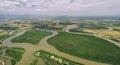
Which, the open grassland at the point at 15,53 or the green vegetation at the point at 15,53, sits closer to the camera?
the open grassland at the point at 15,53

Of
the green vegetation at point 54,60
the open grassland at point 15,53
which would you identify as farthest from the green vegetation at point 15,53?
the green vegetation at point 54,60

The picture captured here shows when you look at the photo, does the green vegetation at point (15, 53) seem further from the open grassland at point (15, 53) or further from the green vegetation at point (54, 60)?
the green vegetation at point (54, 60)

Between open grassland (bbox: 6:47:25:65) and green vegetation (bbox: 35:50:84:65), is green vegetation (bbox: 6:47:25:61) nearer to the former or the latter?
open grassland (bbox: 6:47:25:65)

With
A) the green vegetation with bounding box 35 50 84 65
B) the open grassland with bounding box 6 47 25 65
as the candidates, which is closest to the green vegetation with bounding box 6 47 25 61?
the open grassland with bounding box 6 47 25 65

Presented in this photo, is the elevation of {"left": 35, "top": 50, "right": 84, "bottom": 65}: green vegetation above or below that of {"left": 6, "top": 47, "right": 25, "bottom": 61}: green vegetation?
above

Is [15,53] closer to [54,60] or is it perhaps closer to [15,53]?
[15,53]

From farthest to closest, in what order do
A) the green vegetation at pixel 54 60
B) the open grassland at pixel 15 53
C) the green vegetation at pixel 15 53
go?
the green vegetation at pixel 15 53 < the open grassland at pixel 15 53 < the green vegetation at pixel 54 60

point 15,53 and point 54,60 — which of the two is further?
point 15,53

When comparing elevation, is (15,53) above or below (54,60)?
below

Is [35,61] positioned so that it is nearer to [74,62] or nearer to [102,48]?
[74,62]

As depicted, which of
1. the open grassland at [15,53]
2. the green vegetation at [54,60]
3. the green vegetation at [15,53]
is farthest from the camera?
the green vegetation at [15,53]

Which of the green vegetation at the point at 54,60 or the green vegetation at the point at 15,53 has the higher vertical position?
the green vegetation at the point at 54,60

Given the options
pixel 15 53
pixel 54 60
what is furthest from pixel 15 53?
pixel 54 60

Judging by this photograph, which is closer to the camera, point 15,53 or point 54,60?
point 54,60
